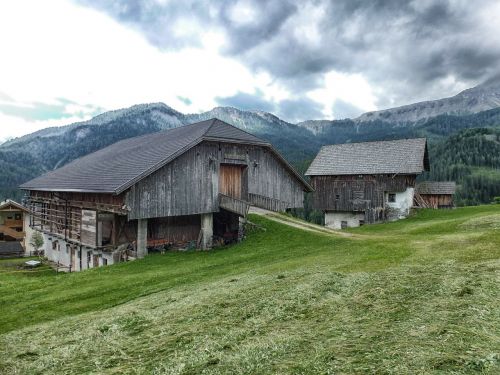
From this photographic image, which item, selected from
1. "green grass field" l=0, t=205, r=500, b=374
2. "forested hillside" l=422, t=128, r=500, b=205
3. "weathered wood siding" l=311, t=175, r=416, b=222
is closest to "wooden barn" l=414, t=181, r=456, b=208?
"weathered wood siding" l=311, t=175, r=416, b=222

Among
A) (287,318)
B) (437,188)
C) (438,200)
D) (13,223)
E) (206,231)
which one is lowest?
(13,223)

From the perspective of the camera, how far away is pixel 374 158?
51438 millimetres

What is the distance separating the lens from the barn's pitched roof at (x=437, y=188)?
2352 inches

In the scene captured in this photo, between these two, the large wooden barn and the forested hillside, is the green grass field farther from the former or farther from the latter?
the forested hillside

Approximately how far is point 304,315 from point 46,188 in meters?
35.8

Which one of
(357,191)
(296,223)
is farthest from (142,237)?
(357,191)

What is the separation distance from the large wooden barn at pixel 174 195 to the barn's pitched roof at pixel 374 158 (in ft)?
55.6

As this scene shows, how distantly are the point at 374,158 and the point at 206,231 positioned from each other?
29.7m

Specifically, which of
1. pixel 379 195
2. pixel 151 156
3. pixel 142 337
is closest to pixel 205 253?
pixel 151 156

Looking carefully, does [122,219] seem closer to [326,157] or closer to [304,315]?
[304,315]

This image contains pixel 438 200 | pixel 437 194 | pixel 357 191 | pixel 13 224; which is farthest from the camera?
pixel 13 224

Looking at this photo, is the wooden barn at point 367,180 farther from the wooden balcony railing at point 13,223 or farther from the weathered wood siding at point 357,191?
the wooden balcony railing at point 13,223

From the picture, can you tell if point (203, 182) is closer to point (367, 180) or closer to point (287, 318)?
point (287, 318)

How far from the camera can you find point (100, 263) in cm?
3183
